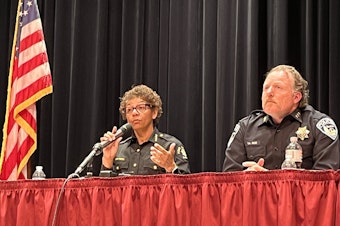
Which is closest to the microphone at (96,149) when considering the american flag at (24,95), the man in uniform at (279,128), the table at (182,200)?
the table at (182,200)

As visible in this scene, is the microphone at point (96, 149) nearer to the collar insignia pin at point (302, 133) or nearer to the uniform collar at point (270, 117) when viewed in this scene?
the uniform collar at point (270, 117)

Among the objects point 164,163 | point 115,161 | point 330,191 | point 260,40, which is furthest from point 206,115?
point 330,191

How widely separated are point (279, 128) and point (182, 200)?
0.98 meters

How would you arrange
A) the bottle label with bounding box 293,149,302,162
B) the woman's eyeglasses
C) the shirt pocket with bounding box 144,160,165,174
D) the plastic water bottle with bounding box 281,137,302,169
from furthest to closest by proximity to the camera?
the woman's eyeglasses < the shirt pocket with bounding box 144,160,165,174 < the bottle label with bounding box 293,149,302,162 < the plastic water bottle with bounding box 281,137,302,169

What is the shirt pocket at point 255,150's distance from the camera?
3.55m

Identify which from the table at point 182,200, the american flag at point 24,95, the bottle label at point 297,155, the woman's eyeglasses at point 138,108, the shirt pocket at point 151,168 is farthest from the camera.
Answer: the american flag at point 24,95

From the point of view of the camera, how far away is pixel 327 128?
344 cm

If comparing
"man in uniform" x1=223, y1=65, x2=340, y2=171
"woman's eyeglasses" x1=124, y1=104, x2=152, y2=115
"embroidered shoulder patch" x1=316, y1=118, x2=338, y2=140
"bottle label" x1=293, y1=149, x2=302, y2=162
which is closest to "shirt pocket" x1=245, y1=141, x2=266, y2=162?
"man in uniform" x1=223, y1=65, x2=340, y2=171

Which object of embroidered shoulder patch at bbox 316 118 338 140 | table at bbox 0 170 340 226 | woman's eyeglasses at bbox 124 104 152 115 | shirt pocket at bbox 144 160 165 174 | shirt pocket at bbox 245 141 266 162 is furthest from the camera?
woman's eyeglasses at bbox 124 104 152 115

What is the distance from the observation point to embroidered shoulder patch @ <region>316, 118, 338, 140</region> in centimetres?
340

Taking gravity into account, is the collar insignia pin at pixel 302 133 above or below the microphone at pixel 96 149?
above

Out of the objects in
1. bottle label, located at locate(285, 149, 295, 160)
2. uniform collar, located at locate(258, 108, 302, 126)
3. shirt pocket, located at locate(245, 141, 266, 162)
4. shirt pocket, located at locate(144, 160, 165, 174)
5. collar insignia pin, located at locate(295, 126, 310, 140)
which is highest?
uniform collar, located at locate(258, 108, 302, 126)

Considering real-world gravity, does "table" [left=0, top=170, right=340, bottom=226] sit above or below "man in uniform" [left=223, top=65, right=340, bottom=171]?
below

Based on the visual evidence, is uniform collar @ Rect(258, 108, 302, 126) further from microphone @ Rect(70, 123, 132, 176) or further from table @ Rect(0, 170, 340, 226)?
table @ Rect(0, 170, 340, 226)
